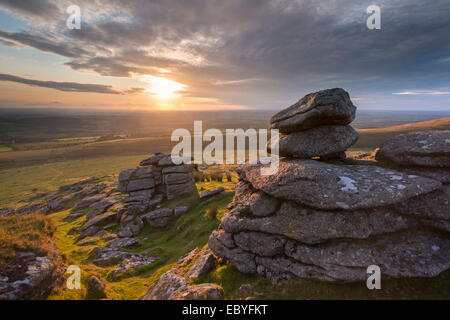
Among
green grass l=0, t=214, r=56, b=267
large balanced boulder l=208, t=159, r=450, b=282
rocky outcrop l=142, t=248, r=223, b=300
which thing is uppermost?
large balanced boulder l=208, t=159, r=450, b=282

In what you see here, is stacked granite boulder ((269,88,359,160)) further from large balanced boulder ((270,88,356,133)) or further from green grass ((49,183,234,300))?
green grass ((49,183,234,300))

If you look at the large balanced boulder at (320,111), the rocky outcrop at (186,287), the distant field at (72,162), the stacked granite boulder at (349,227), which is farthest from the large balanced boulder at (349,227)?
the distant field at (72,162)

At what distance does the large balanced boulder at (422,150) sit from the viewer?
10860mm

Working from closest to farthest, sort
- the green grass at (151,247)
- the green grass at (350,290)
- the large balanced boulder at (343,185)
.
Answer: the green grass at (350,290), the large balanced boulder at (343,185), the green grass at (151,247)

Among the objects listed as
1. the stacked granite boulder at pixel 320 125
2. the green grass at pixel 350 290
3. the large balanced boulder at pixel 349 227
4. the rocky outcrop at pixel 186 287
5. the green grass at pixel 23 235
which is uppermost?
the stacked granite boulder at pixel 320 125

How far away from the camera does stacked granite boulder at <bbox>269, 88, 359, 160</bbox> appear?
488 inches

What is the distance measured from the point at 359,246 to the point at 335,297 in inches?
104

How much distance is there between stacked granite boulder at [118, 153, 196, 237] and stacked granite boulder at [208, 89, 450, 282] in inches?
683

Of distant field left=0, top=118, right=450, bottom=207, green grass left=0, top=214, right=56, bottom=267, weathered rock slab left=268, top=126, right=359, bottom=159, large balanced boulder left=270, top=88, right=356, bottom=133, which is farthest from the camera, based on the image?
distant field left=0, top=118, right=450, bottom=207

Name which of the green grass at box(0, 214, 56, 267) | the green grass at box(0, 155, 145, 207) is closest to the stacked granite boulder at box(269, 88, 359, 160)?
the green grass at box(0, 214, 56, 267)

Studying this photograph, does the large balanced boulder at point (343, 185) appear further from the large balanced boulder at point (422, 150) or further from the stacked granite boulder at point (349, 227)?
the large balanced boulder at point (422, 150)

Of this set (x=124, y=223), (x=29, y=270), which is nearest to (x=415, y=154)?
(x=29, y=270)

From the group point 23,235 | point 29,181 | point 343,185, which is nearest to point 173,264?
point 23,235
